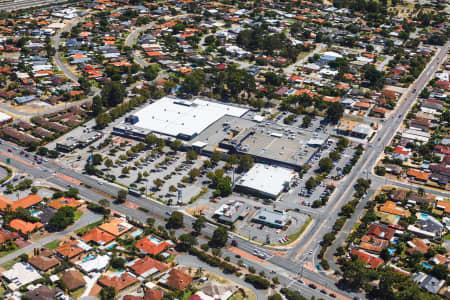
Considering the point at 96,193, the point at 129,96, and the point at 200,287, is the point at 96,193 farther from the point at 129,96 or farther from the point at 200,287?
the point at 129,96

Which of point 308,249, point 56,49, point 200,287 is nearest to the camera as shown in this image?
point 200,287

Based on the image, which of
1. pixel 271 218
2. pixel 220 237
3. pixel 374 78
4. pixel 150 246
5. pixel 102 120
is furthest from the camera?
pixel 374 78

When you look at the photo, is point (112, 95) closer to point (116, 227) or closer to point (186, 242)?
point (116, 227)

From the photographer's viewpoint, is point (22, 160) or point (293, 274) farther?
point (22, 160)

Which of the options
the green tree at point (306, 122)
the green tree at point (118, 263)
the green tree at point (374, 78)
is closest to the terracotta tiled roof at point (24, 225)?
the green tree at point (118, 263)

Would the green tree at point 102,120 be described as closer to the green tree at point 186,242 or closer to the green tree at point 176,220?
the green tree at point 176,220

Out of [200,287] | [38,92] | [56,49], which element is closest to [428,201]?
[200,287]

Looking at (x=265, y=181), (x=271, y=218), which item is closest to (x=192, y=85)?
(x=265, y=181)
